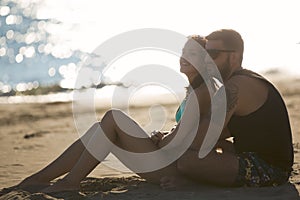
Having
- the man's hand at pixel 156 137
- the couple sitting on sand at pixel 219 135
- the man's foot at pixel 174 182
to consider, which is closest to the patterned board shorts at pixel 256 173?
the couple sitting on sand at pixel 219 135

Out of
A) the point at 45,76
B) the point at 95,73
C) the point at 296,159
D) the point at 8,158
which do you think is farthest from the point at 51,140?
the point at 45,76

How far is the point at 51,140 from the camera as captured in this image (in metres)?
9.11

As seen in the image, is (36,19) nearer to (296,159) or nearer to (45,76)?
(45,76)

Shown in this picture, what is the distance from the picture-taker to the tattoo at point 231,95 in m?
4.26

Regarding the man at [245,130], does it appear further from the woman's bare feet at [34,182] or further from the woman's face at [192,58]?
the woman's bare feet at [34,182]

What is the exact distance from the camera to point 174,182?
469 cm

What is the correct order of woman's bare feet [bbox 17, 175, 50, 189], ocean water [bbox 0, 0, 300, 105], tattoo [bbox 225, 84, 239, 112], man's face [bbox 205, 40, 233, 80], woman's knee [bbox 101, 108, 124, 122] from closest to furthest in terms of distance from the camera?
tattoo [bbox 225, 84, 239, 112] < man's face [bbox 205, 40, 233, 80] < woman's knee [bbox 101, 108, 124, 122] < woman's bare feet [bbox 17, 175, 50, 189] < ocean water [bbox 0, 0, 300, 105]

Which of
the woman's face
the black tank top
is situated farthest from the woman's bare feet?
the black tank top

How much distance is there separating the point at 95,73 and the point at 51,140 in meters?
8.99

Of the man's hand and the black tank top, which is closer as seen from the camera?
the black tank top

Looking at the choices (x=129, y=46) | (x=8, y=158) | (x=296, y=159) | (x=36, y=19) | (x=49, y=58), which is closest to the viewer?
(x=296, y=159)

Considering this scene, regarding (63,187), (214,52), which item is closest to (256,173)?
(214,52)

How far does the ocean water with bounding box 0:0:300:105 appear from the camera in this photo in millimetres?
16812

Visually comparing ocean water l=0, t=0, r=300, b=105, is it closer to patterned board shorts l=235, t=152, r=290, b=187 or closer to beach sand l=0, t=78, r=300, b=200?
beach sand l=0, t=78, r=300, b=200
